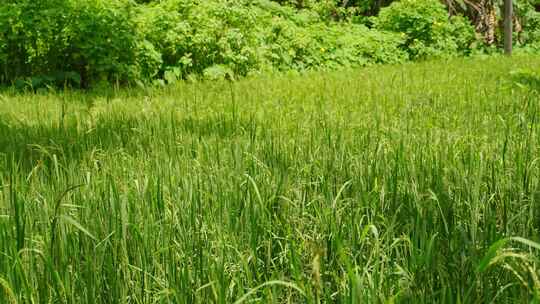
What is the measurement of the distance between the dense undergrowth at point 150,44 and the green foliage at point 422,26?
1.38m

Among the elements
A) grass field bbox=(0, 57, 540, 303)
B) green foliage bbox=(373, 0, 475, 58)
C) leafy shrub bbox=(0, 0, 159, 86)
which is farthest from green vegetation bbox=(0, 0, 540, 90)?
grass field bbox=(0, 57, 540, 303)

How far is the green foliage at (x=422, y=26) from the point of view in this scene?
33.7ft

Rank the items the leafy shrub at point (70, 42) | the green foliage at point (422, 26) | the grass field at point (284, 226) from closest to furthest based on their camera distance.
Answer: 1. the grass field at point (284, 226)
2. the leafy shrub at point (70, 42)
3. the green foliage at point (422, 26)

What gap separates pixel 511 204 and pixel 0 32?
17.9 ft

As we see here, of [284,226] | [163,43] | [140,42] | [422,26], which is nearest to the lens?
[284,226]

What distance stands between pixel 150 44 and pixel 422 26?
17.9ft

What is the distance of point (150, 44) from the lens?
6523 mm

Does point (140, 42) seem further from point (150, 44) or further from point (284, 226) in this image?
point (284, 226)

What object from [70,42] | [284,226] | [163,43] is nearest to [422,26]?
[163,43]

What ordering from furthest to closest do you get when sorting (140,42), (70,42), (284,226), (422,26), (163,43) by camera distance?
1. (422,26)
2. (163,43)
3. (140,42)
4. (70,42)
5. (284,226)

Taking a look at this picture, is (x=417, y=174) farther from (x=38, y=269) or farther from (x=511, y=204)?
(x=38, y=269)

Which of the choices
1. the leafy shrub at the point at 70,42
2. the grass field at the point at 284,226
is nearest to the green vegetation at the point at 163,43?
the leafy shrub at the point at 70,42

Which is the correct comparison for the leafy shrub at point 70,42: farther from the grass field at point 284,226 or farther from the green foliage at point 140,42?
the grass field at point 284,226

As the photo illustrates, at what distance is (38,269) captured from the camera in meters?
1.46
